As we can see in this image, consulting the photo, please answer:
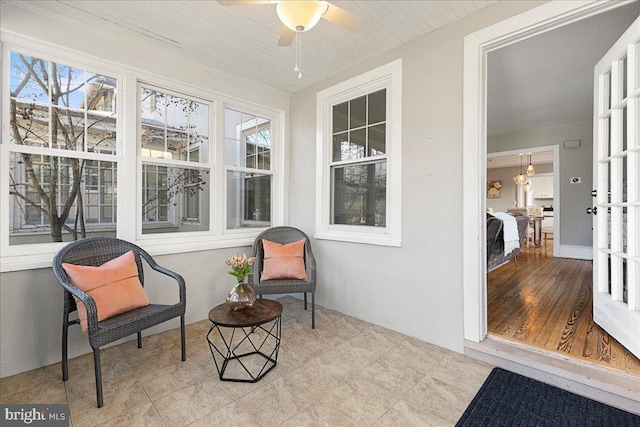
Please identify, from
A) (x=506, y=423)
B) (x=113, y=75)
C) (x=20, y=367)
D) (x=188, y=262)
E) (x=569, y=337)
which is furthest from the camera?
(x=188, y=262)

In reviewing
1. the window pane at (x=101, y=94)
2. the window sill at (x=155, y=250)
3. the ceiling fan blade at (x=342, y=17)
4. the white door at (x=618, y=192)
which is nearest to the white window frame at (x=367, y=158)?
the window sill at (x=155, y=250)

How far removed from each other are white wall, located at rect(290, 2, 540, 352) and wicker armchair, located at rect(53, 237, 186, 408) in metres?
1.80

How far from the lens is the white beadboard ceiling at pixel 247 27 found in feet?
6.93

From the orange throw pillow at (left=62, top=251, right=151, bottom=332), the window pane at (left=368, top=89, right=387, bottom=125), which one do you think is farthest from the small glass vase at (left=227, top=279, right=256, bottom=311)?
the window pane at (left=368, top=89, right=387, bottom=125)

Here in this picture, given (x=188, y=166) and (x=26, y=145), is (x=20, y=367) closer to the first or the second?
(x=26, y=145)

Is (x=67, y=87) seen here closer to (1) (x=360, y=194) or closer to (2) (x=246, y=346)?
(2) (x=246, y=346)

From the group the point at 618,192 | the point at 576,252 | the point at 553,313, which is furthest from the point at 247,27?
the point at 576,252

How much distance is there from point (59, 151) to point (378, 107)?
2838 mm

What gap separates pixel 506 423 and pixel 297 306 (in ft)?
7.46

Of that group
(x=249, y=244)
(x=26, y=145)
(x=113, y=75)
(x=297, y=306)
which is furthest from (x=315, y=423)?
(x=113, y=75)

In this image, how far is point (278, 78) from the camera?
3330 mm

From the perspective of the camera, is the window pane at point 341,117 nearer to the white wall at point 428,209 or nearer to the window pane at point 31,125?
the white wall at point 428,209

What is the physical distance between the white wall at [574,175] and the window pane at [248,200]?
5553mm

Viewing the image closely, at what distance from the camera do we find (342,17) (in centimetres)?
163
